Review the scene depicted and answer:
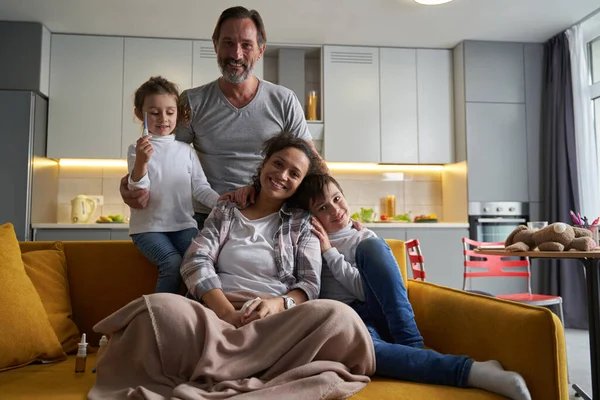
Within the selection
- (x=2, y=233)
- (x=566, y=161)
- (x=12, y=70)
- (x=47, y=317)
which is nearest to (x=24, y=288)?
(x=47, y=317)

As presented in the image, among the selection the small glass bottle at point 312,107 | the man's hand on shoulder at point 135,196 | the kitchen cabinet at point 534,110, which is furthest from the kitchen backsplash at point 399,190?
the man's hand on shoulder at point 135,196

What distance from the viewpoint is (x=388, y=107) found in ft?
16.8

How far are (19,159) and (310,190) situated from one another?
3.37 meters

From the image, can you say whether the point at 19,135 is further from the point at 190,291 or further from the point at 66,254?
the point at 190,291

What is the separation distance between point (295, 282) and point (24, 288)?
833 millimetres

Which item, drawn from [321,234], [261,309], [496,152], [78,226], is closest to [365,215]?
[496,152]

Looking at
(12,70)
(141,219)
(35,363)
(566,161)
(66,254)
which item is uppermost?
(12,70)

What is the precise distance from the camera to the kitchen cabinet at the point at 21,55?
452 cm

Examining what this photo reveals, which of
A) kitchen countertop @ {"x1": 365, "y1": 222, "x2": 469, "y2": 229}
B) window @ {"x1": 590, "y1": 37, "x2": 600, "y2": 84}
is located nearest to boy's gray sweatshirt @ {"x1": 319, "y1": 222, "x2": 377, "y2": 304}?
kitchen countertop @ {"x1": 365, "y1": 222, "x2": 469, "y2": 229}

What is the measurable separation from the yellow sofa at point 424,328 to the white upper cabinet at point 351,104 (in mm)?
3027

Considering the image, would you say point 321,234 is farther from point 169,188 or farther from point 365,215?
point 365,215

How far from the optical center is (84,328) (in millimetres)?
1912

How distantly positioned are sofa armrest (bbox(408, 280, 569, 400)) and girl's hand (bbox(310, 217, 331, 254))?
39cm

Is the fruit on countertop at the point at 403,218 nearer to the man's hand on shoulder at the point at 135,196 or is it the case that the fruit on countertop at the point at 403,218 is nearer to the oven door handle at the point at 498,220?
the oven door handle at the point at 498,220
